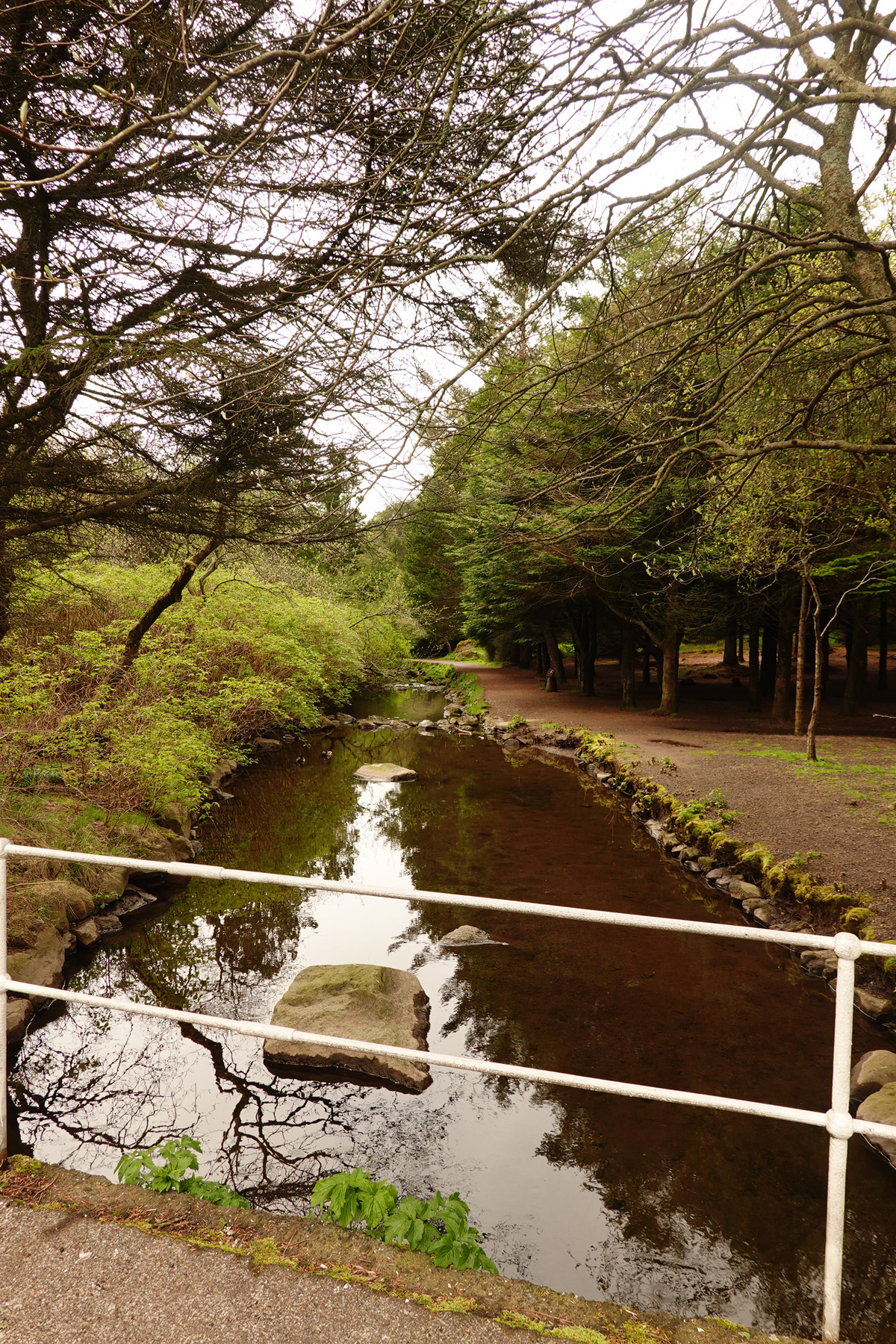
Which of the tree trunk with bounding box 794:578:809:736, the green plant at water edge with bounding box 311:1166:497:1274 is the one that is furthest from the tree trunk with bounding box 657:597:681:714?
the green plant at water edge with bounding box 311:1166:497:1274

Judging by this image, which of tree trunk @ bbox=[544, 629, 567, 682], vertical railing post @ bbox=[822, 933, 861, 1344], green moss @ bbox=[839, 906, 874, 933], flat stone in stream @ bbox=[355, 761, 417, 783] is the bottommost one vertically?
flat stone in stream @ bbox=[355, 761, 417, 783]

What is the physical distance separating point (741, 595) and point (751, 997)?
13860mm

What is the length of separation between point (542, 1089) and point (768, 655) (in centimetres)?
2323

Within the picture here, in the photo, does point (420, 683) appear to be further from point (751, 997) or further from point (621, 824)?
point (751, 997)

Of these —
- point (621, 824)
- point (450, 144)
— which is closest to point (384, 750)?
point (621, 824)

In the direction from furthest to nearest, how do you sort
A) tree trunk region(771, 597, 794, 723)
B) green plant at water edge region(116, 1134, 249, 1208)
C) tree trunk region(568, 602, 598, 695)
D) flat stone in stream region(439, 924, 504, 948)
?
tree trunk region(568, 602, 598, 695)
tree trunk region(771, 597, 794, 723)
flat stone in stream region(439, 924, 504, 948)
green plant at water edge region(116, 1134, 249, 1208)

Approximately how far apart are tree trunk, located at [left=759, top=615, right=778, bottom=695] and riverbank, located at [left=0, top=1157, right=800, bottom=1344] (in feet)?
63.6

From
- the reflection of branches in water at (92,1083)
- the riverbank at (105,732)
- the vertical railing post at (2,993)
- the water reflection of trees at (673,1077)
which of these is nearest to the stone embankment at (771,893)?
the water reflection of trees at (673,1077)

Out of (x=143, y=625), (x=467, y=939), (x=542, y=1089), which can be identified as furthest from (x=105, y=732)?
(x=542, y=1089)

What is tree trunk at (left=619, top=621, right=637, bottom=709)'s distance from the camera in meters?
23.2

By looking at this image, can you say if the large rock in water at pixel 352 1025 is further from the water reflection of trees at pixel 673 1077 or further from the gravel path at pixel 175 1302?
the gravel path at pixel 175 1302

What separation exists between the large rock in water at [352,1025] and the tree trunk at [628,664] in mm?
18221

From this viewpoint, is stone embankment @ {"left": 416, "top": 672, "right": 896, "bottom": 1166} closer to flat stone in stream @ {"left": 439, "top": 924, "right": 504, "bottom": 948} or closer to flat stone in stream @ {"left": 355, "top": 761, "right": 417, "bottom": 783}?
flat stone in stream @ {"left": 439, "top": 924, "right": 504, "bottom": 948}

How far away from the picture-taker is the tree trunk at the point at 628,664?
2320 cm
